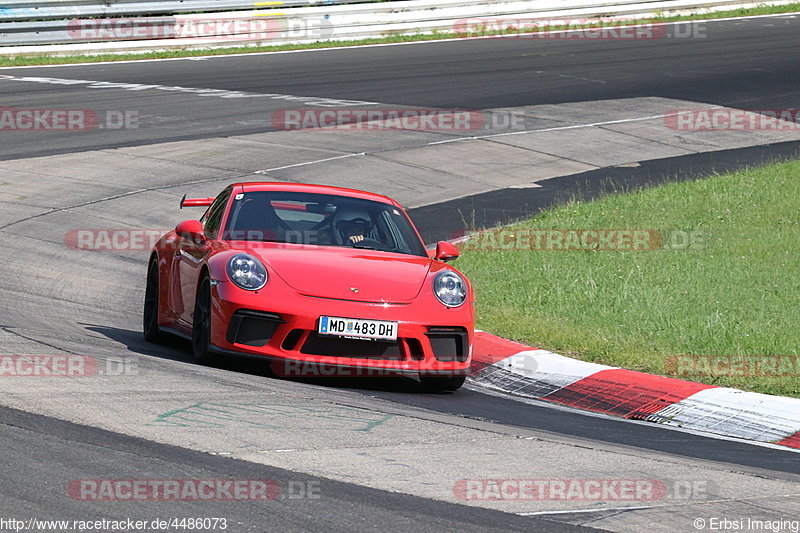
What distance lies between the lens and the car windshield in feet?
29.1

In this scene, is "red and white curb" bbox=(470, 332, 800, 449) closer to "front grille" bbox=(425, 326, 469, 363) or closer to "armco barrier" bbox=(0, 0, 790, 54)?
"front grille" bbox=(425, 326, 469, 363)

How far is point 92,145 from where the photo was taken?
61.0ft

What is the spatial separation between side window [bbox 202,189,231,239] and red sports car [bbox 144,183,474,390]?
27 millimetres

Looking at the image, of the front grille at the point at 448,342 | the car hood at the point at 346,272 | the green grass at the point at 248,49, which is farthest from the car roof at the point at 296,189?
the green grass at the point at 248,49

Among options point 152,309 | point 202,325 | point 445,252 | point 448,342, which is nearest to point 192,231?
point 202,325

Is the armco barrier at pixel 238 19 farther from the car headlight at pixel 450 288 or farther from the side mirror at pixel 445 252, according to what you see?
the car headlight at pixel 450 288

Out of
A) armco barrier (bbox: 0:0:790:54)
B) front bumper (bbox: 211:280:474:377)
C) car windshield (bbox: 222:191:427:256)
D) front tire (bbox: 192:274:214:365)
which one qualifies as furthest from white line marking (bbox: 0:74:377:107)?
front bumper (bbox: 211:280:474:377)

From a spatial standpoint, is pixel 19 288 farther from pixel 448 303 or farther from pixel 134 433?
pixel 134 433

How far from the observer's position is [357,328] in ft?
25.7

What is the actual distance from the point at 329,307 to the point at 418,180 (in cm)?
984

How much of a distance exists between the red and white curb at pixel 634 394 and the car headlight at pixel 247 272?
1.87m

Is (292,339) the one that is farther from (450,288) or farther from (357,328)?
(450,288)

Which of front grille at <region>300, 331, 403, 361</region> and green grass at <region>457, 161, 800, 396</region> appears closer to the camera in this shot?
front grille at <region>300, 331, 403, 361</region>

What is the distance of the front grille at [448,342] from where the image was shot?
810 centimetres
